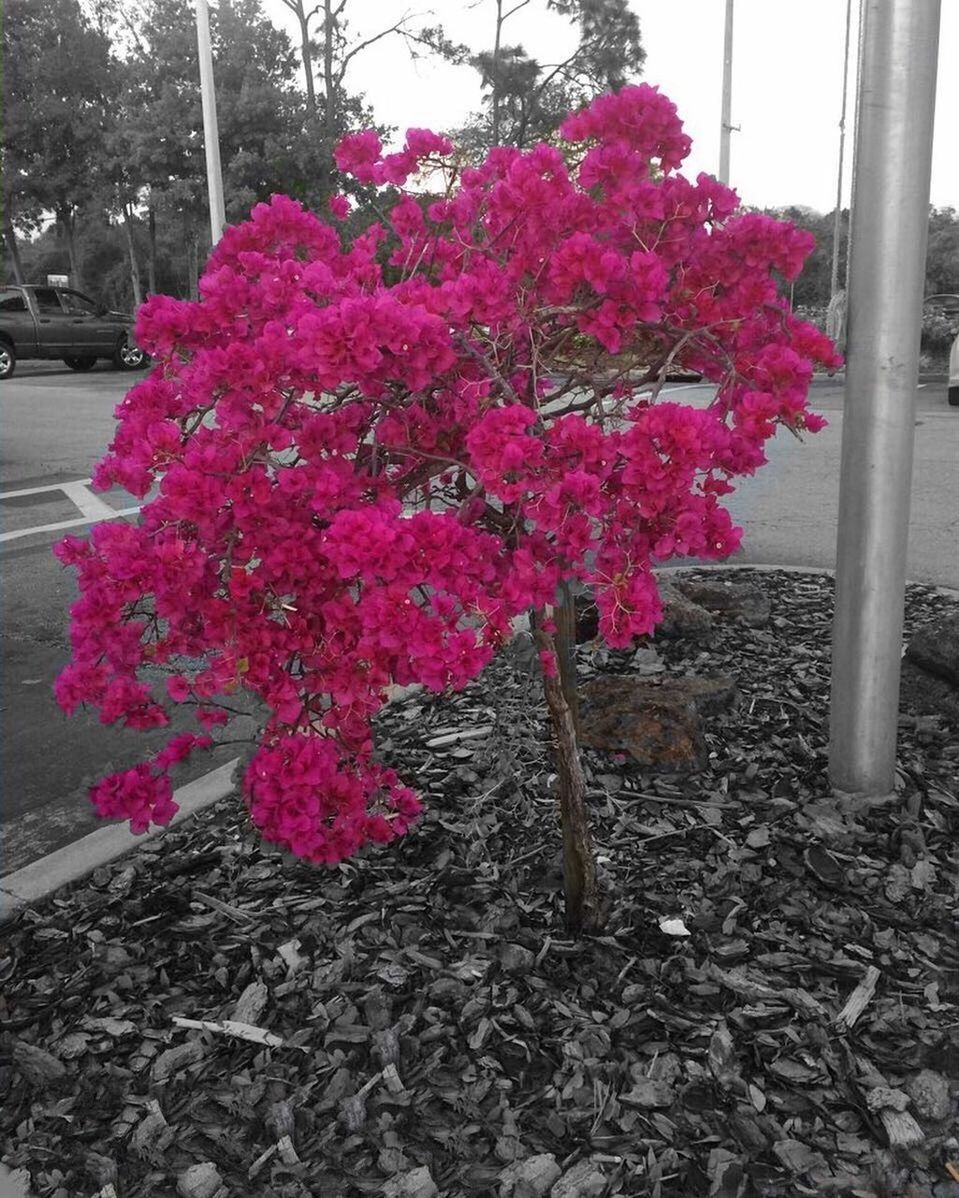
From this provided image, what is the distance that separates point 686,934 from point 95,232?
181ft

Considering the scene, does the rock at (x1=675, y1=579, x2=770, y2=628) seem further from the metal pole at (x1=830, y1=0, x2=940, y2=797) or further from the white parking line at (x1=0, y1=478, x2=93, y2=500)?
the white parking line at (x1=0, y1=478, x2=93, y2=500)

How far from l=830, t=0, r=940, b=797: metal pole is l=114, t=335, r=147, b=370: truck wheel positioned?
76.7 ft

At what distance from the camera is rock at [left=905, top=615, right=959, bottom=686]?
11.8 ft

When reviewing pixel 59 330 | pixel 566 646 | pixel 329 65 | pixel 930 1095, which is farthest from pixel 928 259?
pixel 930 1095

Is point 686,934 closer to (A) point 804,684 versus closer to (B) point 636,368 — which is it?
(B) point 636,368

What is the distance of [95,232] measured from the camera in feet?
169

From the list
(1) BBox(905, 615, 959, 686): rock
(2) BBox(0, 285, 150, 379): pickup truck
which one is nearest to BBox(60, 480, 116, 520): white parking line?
(1) BBox(905, 615, 959, 686): rock

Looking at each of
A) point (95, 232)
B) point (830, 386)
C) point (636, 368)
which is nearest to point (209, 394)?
point (636, 368)

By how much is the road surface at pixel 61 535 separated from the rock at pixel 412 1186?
5.07 feet

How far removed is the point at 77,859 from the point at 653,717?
1.64m

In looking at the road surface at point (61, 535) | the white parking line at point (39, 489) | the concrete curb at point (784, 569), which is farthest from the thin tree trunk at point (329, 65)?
the concrete curb at point (784, 569)

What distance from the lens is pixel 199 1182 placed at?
189 cm

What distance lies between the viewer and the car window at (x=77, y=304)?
2372 cm

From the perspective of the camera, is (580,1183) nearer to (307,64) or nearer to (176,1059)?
(176,1059)
